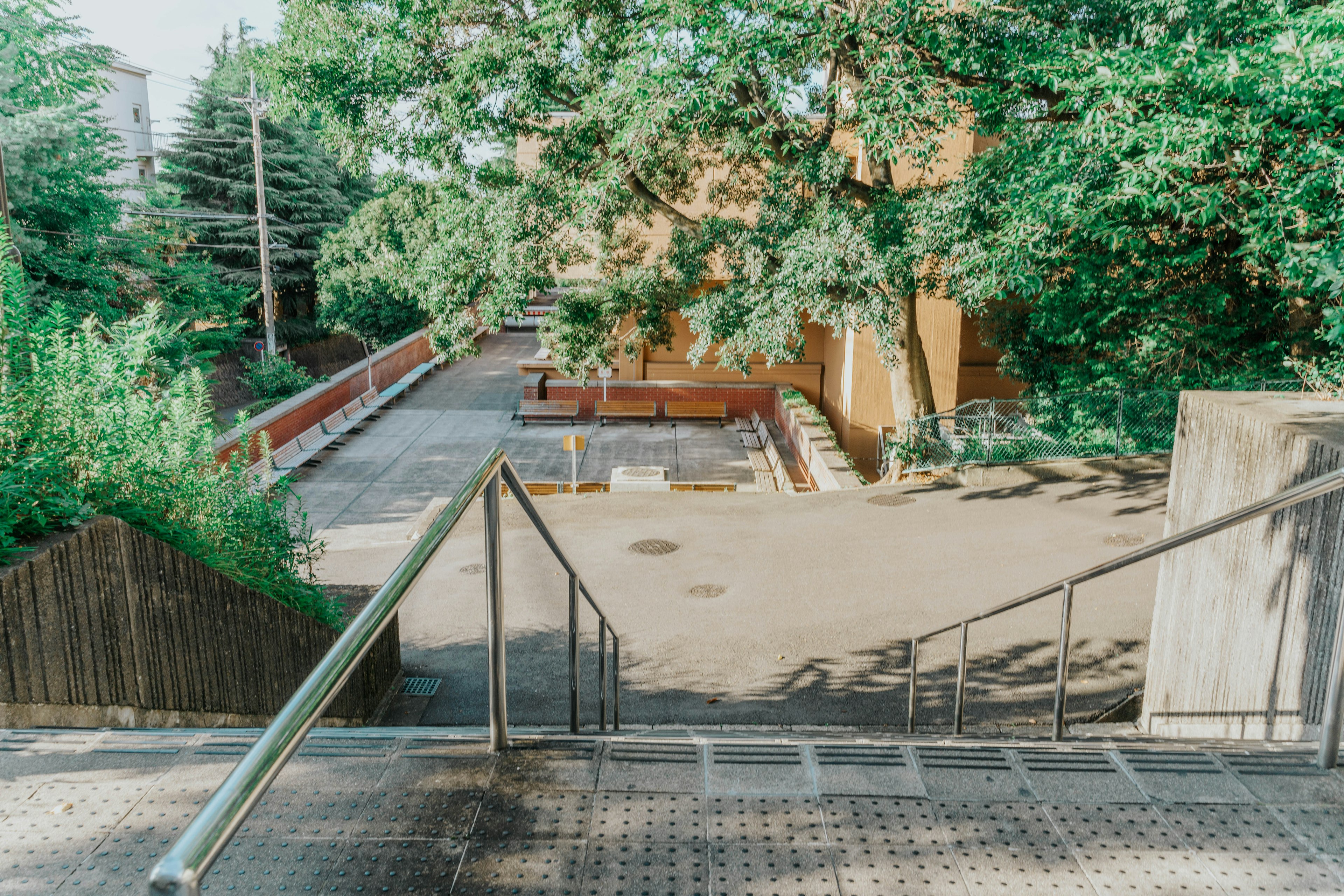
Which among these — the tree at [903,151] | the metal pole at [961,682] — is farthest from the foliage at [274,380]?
the metal pole at [961,682]

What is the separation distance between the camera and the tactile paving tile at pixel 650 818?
8.45 feet

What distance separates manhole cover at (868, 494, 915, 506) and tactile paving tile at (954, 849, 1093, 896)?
10961 millimetres

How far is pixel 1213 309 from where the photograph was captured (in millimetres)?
12414

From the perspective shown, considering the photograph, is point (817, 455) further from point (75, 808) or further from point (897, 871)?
point (75, 808)

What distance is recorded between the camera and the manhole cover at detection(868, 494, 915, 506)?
13430mm

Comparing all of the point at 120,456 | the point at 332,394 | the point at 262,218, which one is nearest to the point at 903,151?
the point at 120,456

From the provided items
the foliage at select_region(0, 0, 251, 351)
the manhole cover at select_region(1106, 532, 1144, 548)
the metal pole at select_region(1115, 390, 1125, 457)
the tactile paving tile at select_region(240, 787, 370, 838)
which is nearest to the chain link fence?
the metal pole at select_region(1115, 390, 1125, 457)

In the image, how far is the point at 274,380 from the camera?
90.6 feet

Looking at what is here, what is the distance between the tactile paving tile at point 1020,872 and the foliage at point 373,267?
23260 mm

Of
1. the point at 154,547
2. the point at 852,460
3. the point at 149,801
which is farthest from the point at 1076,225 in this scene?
the point at 852,460

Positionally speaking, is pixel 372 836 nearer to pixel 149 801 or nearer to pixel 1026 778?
pixel 149 801

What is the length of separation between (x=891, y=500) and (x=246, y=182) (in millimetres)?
28845

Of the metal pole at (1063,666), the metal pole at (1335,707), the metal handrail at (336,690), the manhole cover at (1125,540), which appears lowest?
the manhole cover at (1125,540)

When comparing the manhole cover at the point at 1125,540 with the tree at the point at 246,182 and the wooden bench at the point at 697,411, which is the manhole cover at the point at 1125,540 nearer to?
the wooden bench at the point at 697,411
